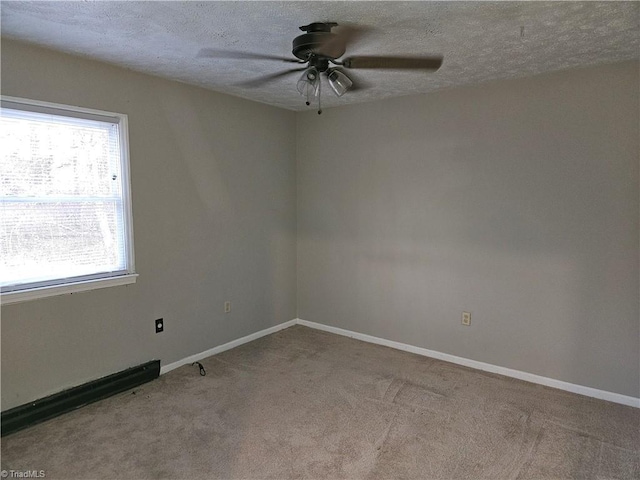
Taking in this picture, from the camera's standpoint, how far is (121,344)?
3051mm

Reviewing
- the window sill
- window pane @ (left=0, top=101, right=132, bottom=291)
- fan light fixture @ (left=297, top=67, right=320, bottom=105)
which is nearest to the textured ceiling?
fan light fixture @ (left=297, top=67, right=320, bottom=105)

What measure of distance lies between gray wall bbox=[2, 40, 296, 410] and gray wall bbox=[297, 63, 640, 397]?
1.79 ft

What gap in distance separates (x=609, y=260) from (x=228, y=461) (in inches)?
110

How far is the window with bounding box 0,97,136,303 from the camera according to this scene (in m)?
2.49

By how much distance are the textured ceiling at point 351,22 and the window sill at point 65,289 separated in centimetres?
150

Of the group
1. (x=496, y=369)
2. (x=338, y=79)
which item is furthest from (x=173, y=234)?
(x=496, y=369)

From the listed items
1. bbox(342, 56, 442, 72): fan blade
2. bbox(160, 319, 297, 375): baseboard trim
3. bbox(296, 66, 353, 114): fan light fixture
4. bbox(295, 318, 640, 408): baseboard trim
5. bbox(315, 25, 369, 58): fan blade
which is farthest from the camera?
bbox(160, 319, 297, 375): baseboard trim

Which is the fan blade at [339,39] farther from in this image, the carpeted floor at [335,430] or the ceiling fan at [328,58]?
the carpeted floor at [335,430]

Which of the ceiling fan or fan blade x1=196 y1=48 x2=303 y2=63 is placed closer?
the ceiling fan

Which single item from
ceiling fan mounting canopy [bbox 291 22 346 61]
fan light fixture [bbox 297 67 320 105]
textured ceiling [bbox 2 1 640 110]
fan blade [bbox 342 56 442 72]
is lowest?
fan light fixture [bbox 297 67 320 105]

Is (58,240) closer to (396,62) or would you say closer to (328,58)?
(328,58)

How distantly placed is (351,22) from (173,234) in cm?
213

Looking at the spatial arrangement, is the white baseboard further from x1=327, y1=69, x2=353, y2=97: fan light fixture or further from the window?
x1=327, y1=69, x2=353, y2=97: fan light fixture

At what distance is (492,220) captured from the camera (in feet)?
10.8
